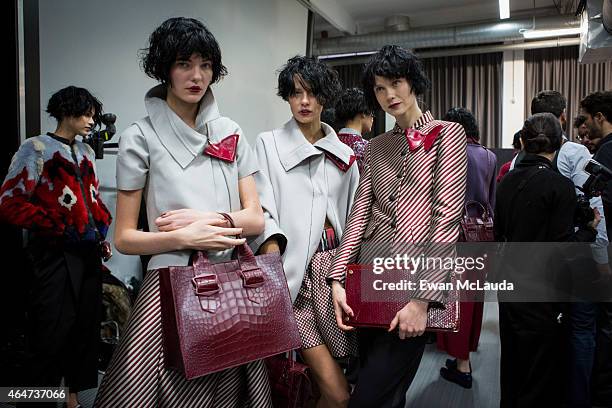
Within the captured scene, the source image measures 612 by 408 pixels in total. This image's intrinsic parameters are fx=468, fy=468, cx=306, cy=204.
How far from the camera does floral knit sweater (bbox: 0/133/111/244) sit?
1814 millimetres

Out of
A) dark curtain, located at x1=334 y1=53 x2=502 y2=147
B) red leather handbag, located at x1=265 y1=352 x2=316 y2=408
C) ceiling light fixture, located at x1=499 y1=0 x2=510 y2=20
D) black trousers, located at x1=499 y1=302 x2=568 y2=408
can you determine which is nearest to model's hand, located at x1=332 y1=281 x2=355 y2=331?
red leather handbag, located at x1=265 y1=352 x2=316 y2=408

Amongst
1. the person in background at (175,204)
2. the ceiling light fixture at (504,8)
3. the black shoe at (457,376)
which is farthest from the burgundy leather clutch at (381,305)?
the ceiling light fixture at (504,8)

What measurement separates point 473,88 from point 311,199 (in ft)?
19.8

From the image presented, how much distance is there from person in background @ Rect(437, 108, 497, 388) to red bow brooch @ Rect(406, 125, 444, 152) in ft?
4.47

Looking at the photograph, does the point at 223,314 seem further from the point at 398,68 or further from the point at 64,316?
the point at 64,316

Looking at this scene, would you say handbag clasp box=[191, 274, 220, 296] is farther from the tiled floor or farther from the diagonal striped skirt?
the tiled floor

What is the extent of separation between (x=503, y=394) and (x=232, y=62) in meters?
2.89

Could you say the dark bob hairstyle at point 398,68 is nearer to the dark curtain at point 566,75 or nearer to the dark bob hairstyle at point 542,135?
the dark bob hairstyle at point 542,135

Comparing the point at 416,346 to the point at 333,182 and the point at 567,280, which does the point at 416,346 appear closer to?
the point at 333,182

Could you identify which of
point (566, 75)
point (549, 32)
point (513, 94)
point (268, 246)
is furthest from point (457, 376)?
point (566, 75)

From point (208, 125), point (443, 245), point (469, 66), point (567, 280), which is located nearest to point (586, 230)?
point (567, 280)

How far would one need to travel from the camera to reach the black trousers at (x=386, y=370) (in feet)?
4.82

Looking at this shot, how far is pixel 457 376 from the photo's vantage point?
8.86ft

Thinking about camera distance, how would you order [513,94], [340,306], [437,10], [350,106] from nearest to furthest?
[340,306]
[350,106]
[437,10]
[513,94]
